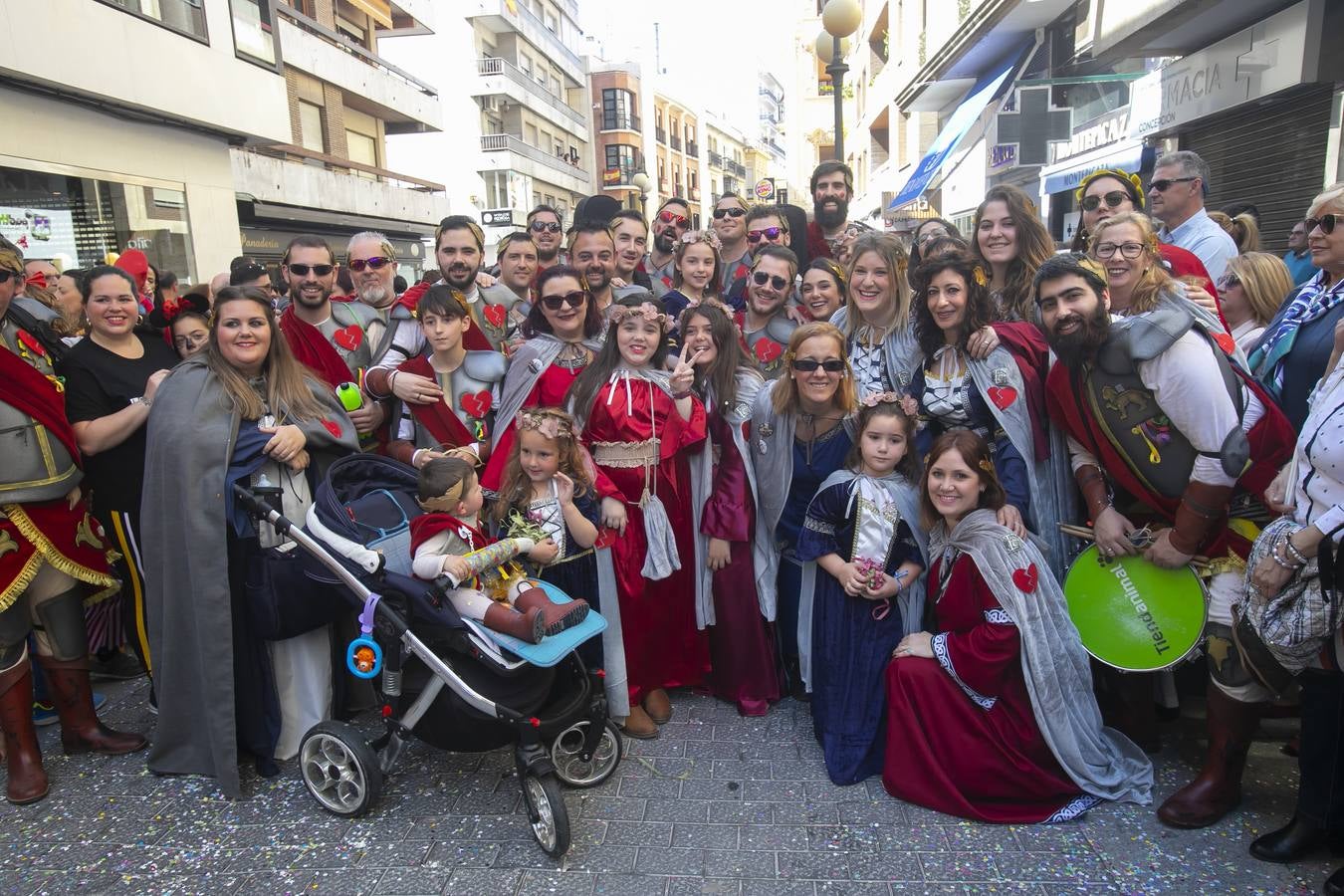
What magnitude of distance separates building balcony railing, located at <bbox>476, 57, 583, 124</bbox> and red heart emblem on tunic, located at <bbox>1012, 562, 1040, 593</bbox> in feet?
132

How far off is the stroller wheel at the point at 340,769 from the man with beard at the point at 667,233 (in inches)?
166

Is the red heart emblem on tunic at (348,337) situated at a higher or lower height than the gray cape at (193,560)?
higher

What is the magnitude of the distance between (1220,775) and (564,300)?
11.0 ft

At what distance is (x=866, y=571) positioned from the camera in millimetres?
3508

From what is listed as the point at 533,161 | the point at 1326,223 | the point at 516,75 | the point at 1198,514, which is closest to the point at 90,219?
the point at 1198,514

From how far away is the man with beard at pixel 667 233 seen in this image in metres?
6.54

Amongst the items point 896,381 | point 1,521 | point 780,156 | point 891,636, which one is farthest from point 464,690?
point 780,156

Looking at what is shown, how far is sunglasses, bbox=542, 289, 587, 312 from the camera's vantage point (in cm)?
406

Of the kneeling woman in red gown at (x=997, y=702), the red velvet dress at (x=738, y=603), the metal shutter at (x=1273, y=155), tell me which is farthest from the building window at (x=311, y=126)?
the kneeling woman in red gown at (x=997, y=702)

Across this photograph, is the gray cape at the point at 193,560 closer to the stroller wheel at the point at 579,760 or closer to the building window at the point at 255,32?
the stroller wheel at the point at 579,760

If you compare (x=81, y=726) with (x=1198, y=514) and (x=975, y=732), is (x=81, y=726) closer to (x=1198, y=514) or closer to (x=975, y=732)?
(x=975, y=732)

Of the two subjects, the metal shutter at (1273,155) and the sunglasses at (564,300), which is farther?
the metal shutter at (1273,155)

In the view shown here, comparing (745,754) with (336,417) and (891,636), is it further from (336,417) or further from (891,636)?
(336,417)

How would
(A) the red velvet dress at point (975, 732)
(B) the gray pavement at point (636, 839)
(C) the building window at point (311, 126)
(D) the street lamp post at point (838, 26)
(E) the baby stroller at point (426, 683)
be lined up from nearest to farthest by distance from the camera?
(B) the gray pavement at point (636, 839), (E) the baby stroller at point (426, 683), (A) the red velvet dress at point (975, 732), (D) the street lamp post at point (838, 26), (C) the building window at point (311, 126)
